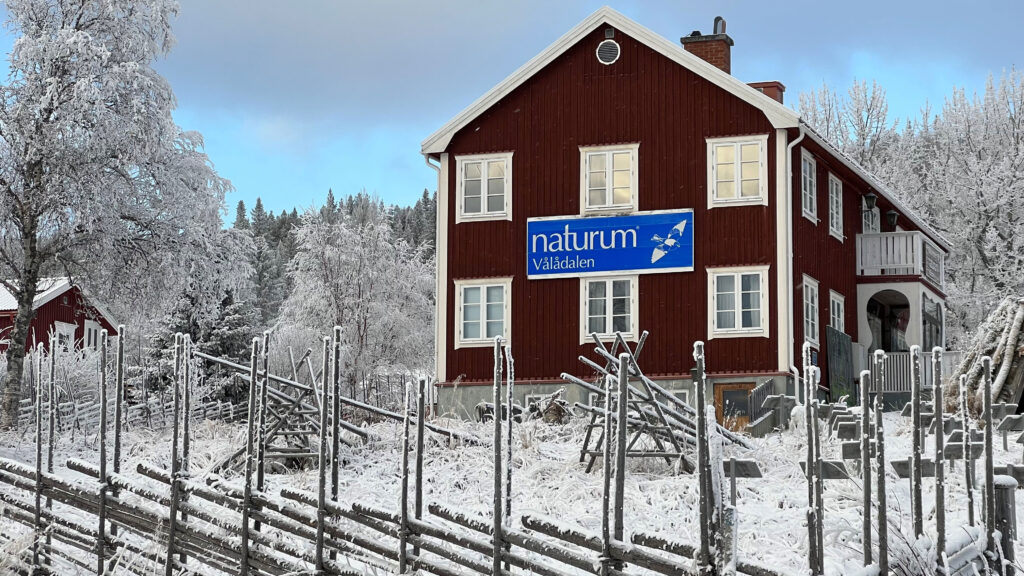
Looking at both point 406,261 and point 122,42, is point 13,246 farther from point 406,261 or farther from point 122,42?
point 406,261

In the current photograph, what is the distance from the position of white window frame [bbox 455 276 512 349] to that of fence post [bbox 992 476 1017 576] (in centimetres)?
1724

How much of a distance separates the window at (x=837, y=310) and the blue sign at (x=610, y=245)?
4.50 metres

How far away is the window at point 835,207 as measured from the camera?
95.0 ft

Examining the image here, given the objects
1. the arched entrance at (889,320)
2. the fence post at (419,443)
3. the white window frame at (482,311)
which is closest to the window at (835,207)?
the arched entrance at (889,320)

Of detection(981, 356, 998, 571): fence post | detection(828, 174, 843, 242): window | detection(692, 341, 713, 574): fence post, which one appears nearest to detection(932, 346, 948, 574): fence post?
detection(981, 356, 998, 571): fence post

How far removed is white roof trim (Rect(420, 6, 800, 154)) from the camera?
25.3 m

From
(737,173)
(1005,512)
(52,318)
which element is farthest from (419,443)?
(52,318)

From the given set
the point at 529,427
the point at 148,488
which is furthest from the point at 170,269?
the point at 148,488

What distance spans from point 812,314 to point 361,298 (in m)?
24.4

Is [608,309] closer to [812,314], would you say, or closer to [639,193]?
[639,193]

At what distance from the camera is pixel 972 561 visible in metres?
9.09

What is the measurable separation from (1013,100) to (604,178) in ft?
82.6

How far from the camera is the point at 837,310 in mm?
29062

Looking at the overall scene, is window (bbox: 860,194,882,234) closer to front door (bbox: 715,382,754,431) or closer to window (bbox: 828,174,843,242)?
window (bbox: 828,174,843,242)
